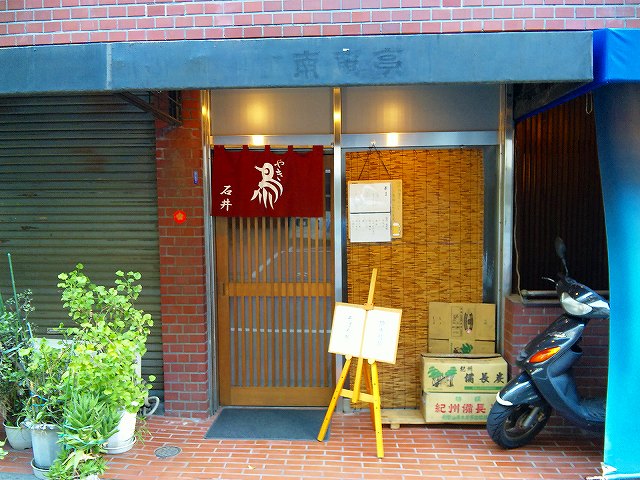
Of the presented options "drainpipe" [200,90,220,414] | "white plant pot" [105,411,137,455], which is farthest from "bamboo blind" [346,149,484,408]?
"white plant pot" [105,411,137,455]

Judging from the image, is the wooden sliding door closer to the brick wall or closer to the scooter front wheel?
the scooter front wheel

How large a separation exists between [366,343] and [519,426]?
5.43 ft

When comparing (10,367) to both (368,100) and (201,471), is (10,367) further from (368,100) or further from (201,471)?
(368,100)

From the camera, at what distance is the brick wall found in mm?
4867

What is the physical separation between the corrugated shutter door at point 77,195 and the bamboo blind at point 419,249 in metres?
2.29

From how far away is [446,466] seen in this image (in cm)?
502

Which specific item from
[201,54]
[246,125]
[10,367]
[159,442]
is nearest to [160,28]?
[201,54]

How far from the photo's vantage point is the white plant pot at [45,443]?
4674mm

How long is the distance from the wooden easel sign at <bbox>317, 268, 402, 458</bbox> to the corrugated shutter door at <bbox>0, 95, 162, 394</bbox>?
215 centimetres

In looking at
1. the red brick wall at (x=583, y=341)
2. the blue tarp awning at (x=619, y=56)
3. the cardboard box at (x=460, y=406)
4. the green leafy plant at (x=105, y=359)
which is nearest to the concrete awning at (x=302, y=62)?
the blue tarp awning at (x=619, y=56)

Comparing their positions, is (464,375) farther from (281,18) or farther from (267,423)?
(281,18)

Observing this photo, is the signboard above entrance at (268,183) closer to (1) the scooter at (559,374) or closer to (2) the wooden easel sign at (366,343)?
(2) the wooden easel sign at (366,343)

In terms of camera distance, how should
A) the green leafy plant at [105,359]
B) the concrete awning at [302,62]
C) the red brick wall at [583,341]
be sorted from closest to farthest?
the concrete awning at [302,62], the green leafy plant at [105,359], the red brick wall at [583,341]

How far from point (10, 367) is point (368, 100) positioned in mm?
4469
